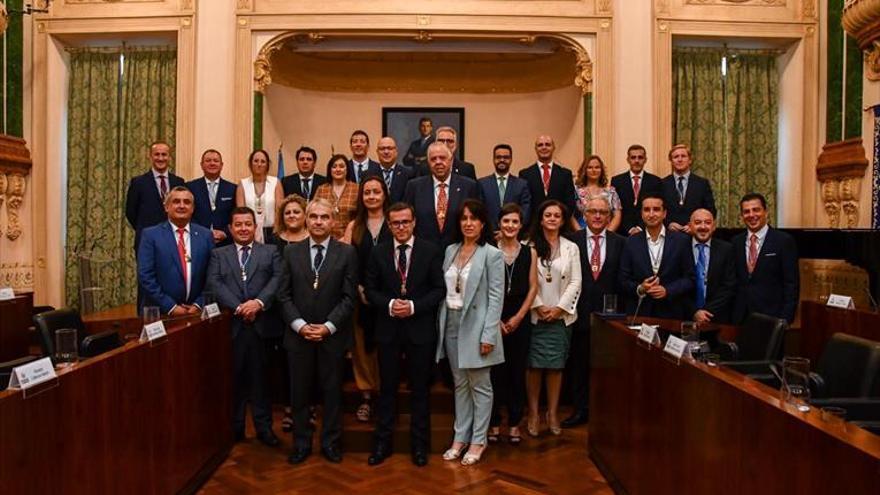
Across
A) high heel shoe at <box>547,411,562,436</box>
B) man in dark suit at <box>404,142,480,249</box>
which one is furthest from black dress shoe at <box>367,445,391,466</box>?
man in dark suit at <box>404,142,480,249</box>

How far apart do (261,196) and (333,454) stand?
6.80ft

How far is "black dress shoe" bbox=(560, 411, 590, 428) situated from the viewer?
459 cm

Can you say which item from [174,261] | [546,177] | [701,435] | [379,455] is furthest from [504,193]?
[701,435]

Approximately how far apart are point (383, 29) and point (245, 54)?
1.29 meters

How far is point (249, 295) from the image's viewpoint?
4.06m

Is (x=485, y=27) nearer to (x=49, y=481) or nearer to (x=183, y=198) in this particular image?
(x=183, y=198)

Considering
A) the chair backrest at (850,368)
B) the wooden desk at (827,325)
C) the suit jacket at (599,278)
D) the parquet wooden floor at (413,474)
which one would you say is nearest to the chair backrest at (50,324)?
the parquet wooden floor at (413,474)

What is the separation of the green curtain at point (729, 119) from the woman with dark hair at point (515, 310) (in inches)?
145

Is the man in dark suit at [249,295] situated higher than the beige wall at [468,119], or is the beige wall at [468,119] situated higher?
the beige wall at [468,119]

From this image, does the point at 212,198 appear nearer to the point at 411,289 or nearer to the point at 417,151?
the point at 411,289

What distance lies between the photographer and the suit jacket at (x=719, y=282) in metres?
4.27

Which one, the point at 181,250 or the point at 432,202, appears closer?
the point at 181,250

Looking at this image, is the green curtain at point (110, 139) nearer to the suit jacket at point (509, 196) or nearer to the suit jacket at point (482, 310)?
the suit jacket at point (509, 196)

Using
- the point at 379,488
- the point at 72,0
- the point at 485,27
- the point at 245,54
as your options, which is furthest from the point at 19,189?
the point at 379,488
